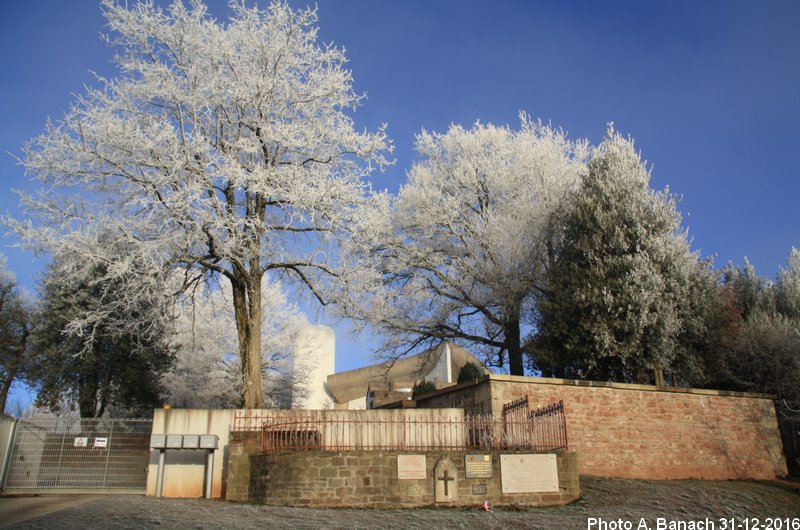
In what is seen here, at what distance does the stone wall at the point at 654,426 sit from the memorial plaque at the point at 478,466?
2872 mm

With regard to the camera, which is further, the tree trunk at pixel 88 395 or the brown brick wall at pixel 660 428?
the tree trunk at pixel 88 395

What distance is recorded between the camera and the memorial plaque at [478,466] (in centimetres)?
1398

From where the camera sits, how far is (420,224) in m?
27.6

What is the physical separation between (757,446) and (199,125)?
62.9 ft

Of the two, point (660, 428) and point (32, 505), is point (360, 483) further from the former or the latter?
point (660, 428)

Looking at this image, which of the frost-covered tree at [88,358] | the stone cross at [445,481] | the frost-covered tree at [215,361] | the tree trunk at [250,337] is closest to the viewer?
the stone cross at [445,481]

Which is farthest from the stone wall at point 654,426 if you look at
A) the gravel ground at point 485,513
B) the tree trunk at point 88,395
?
the tree trunk at point 88,395

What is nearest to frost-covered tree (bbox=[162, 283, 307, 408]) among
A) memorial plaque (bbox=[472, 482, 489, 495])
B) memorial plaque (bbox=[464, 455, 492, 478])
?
memorial plaque (bbox=[464, 455, 492, 478])

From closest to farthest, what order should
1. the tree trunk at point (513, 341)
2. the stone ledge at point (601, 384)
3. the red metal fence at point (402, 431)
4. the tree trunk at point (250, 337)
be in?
1. the red metal fence at point (402, 431)
2. the tree trunk at point (250, 337)
3. the stone ledge at point (601, 384)
4. the tree trunk at point (513, 341)

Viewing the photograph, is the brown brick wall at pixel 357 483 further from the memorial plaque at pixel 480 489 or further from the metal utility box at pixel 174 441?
the metal utility box at pixel 174 441

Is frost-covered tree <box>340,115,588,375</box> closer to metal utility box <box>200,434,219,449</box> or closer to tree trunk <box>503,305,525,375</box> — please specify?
tree trunk <box>503,305,525,375</box>

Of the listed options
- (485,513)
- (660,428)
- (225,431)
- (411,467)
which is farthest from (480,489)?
(660,428)

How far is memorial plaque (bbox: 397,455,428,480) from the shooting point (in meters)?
13.8

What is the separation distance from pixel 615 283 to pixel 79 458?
54.8 ft
